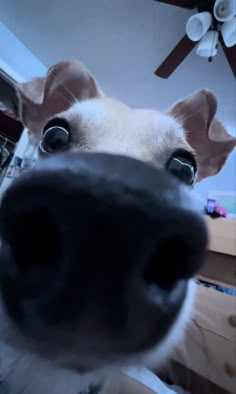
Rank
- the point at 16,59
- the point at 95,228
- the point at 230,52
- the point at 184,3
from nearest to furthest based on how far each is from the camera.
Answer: the point at 95,228 → the point at 184,3 → the point at 230,52 → the point at 16,59

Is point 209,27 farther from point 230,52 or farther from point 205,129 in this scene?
point 205,129

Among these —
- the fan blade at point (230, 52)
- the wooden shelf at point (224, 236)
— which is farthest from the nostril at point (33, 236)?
the fan blade at point (230, 52)

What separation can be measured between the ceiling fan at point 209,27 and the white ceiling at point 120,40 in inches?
15.2

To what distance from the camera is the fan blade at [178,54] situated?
72.2 inches

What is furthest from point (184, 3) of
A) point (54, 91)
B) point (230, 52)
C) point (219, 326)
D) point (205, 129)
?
point (219, 326)

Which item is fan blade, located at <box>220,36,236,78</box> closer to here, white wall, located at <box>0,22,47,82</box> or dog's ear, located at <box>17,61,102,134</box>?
dog's ear, located at <box>17,61,102,134</box>

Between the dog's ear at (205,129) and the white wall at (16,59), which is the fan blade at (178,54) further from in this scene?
the white wall at (16,59)

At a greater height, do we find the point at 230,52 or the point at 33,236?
the point at 230,52

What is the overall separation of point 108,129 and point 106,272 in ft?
1.83

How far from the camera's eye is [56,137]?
753 mm

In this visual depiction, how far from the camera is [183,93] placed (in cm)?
303

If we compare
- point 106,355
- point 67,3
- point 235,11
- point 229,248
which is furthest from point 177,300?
point 67,3

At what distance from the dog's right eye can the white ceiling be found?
1863mm

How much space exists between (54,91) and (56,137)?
42 cm
